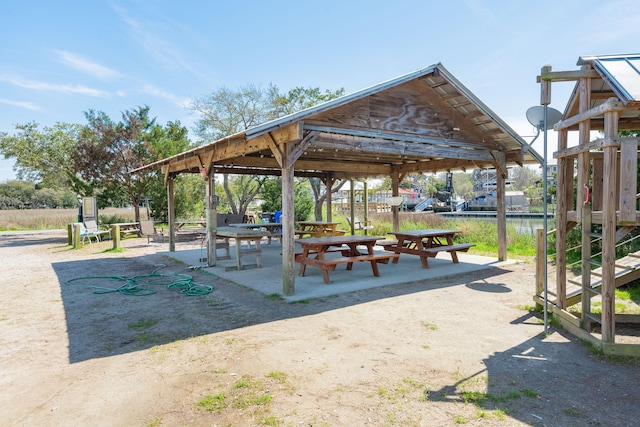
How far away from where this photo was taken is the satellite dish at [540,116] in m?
4.31

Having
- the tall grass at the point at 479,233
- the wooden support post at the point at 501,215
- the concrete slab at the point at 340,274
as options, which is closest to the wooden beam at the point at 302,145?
the concrete slab at the point at 340,274

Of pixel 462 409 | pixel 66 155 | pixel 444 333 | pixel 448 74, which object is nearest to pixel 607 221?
pixel 444 333

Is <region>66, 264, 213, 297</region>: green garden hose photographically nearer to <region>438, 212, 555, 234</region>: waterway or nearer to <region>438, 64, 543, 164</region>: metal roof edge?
<region>438, 64, 543, 164</region>: metal roof edge

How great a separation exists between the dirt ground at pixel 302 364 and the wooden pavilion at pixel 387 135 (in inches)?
60.9

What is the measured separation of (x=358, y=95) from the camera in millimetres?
5926

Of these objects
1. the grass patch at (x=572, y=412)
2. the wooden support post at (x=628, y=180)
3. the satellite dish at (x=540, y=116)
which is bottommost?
the grass patch at (x=572, y=412)

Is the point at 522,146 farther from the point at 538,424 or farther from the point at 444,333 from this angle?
the point at 538,424

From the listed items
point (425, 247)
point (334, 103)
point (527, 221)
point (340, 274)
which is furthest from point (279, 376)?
point (527, 221)

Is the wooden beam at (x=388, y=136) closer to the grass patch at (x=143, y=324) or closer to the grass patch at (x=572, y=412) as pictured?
the grass patch at (x=143, y=324)

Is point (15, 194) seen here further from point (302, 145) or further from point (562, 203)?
point (562, 203)

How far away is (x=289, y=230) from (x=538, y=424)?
12.4ft

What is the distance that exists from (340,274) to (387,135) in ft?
8.82

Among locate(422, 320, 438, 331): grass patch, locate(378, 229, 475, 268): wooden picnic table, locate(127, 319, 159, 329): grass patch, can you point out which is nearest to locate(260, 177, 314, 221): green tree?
locate(378, 229, 475, 268): wooden picnic table

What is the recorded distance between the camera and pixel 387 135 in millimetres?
6508
